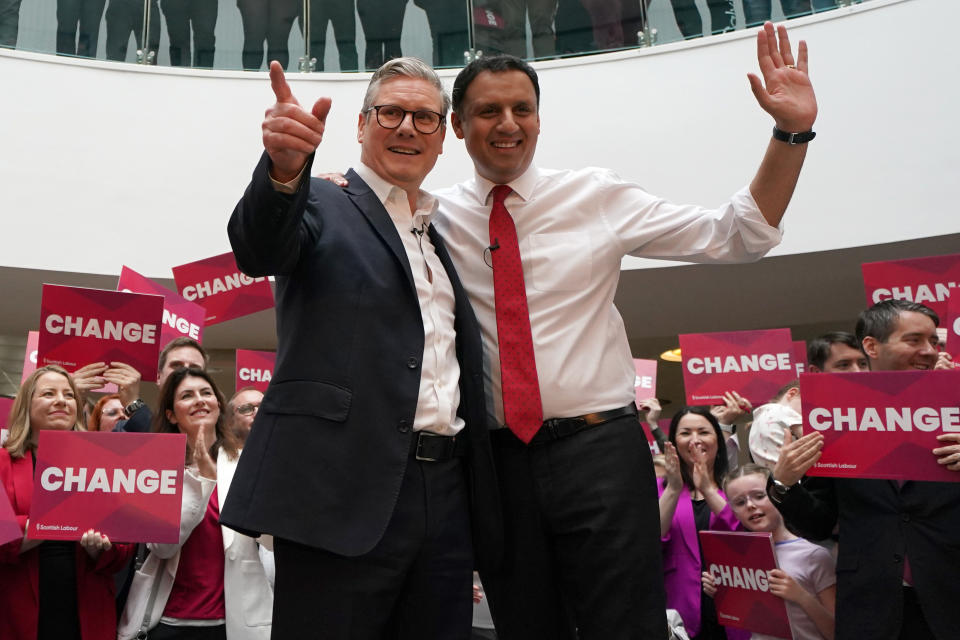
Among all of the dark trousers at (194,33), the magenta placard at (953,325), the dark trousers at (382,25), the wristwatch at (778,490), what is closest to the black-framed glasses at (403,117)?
the wristwatch at (778,490)

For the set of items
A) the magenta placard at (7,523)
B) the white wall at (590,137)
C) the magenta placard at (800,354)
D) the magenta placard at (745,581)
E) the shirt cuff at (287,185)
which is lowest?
the magenta placard at (745,581)

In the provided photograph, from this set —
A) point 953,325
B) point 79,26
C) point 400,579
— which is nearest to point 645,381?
point 953,325

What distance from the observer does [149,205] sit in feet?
20.0

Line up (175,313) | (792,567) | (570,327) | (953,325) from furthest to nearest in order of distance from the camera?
(175,313) → (792,567) → (953,325) → (570,327)

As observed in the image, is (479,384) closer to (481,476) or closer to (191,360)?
(481,476)

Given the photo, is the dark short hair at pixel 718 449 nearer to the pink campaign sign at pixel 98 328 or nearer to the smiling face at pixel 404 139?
the pink campaign sign at pixel 98 328

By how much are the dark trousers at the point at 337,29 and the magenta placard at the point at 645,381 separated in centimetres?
305

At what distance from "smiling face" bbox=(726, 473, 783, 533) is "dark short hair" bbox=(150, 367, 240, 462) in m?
1.65

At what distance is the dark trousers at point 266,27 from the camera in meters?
6.29

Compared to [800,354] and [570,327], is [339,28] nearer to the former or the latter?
[800,354]

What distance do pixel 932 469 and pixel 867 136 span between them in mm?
4109

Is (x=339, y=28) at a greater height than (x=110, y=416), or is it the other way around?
(x=339, y=28)

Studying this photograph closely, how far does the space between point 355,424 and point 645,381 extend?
11.6 ft

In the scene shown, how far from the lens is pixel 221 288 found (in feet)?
12.9
